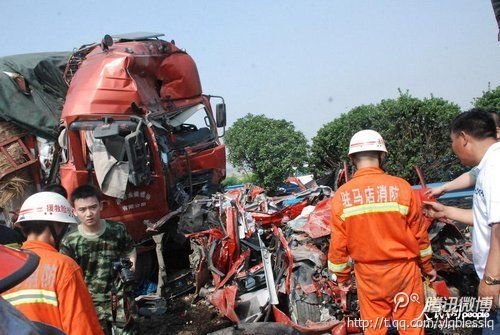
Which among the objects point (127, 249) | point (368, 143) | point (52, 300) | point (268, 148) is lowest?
point (268, 148)

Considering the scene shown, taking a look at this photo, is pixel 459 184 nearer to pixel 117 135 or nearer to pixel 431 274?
pixel 431 274

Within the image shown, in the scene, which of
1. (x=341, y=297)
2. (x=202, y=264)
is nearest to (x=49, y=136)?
(x=202, y=264)

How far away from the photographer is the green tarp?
6293 mm

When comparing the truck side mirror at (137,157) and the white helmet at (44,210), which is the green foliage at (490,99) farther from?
the white helmet at (44,210)

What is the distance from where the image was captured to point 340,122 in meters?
11.9

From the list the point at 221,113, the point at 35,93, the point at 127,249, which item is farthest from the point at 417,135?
the point at 127,249

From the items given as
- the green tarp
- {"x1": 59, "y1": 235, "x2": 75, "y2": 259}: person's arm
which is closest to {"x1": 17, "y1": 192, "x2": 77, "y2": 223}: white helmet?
{"x1": 59, "y1": 235, "x2": 75, "y2": 259}: person's arm

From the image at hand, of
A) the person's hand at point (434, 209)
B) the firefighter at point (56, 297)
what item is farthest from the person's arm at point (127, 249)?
the person's hand at point (434, 209)

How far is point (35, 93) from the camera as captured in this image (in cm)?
683

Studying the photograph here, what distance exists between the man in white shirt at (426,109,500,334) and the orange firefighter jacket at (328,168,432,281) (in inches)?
12.9

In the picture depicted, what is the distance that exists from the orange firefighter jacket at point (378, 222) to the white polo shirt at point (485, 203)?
0.43 m

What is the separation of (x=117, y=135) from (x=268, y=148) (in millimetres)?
9469

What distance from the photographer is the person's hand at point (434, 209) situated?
302cm

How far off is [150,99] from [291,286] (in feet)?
12.6
